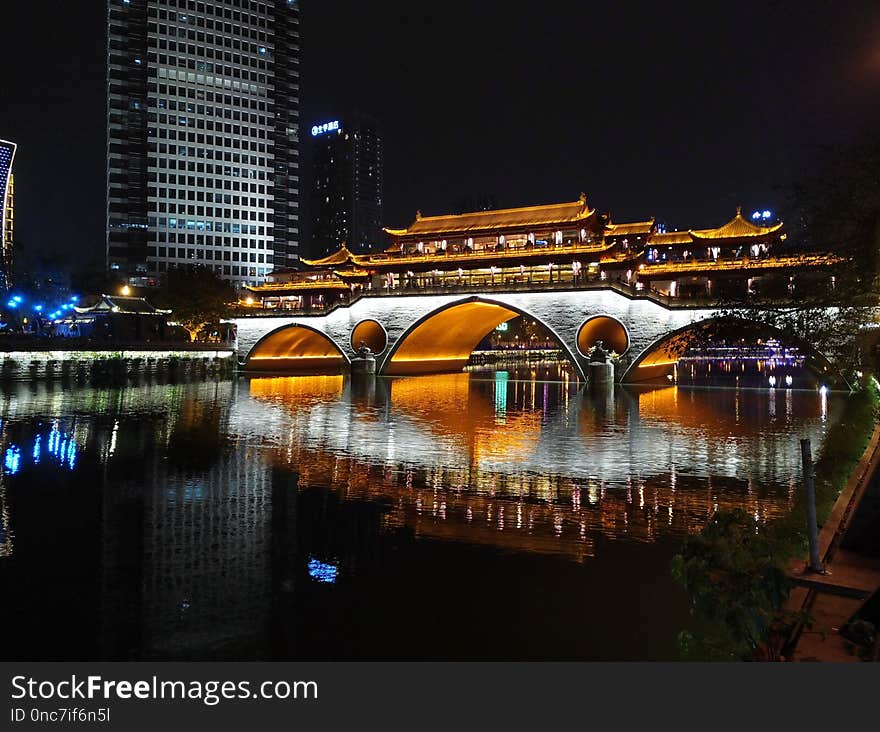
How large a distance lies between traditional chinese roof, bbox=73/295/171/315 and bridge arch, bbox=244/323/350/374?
10.2 meters

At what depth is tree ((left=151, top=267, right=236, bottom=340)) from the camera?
64750mm

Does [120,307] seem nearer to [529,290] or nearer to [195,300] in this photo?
[195,300]

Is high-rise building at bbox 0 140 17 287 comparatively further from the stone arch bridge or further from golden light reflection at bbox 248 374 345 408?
→ golden light reflection at bbox 248 374 345 408

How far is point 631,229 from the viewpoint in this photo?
48219mm

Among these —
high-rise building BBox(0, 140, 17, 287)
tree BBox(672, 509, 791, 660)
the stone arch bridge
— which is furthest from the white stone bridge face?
tree BBox(672, 509, 791, 660)

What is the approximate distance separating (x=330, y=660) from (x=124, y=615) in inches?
91.9

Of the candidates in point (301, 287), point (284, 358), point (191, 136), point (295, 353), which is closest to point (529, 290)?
point (301, 287)

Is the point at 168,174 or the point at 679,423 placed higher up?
the point at 168,174

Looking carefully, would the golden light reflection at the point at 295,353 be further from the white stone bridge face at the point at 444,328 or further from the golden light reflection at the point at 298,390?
the golden light reflection at the point at 298,390

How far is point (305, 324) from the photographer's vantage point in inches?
2151

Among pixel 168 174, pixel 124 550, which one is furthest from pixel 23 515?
pixel 168 174

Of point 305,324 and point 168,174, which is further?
point 168,174

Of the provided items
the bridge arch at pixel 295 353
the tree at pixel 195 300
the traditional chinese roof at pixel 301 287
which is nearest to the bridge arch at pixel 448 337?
the bridge arch at pixel 295 353
